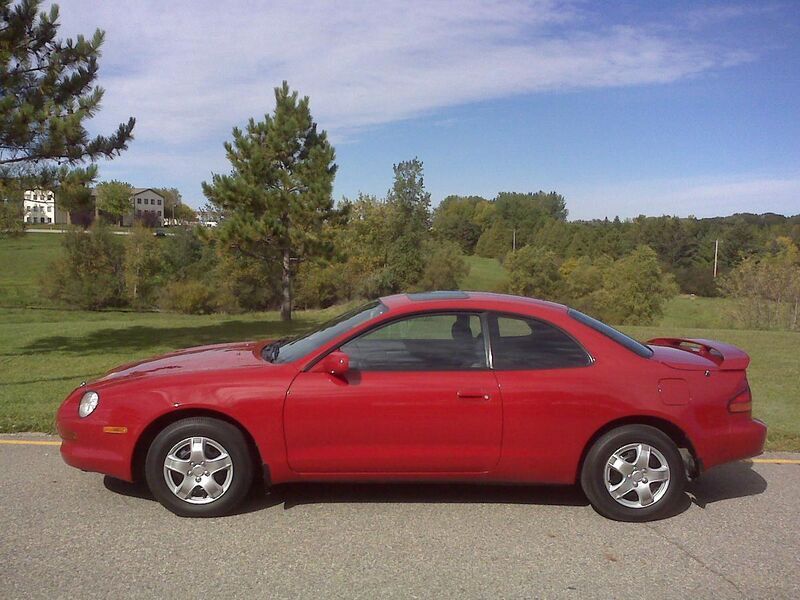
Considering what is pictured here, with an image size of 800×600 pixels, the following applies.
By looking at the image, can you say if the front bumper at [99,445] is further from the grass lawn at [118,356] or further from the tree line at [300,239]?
the tree line at [300,239]

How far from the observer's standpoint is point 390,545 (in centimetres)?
402

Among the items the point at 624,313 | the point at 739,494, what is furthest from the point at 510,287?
the point at 739,494

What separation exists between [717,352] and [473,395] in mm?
1924

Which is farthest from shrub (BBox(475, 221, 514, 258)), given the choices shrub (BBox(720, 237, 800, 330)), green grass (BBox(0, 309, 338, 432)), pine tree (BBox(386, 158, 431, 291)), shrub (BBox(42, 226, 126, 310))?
green grass (BBox(0, 309, 338, 432))

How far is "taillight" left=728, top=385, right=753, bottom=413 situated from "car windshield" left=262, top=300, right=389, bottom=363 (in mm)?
2383

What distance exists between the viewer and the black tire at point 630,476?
446cm

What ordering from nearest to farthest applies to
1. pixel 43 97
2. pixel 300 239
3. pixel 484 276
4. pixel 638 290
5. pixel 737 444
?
pixel 737 444
pixel 43 97
pixel 300 239
pixel 638 290
pixel 484 276

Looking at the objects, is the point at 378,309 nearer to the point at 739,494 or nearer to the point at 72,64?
the point at 739,494

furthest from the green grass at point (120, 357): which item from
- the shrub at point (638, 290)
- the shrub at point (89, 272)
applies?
the shrub at point (638, 290)

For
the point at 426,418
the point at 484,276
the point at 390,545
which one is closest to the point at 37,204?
the point at 426,418

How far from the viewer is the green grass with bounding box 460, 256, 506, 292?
2734 inches

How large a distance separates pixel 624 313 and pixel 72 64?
5030cm

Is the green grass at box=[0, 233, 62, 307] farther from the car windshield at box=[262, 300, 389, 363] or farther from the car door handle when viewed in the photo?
the car door handle

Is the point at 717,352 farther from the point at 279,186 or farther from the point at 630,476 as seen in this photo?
the point at 279,186
